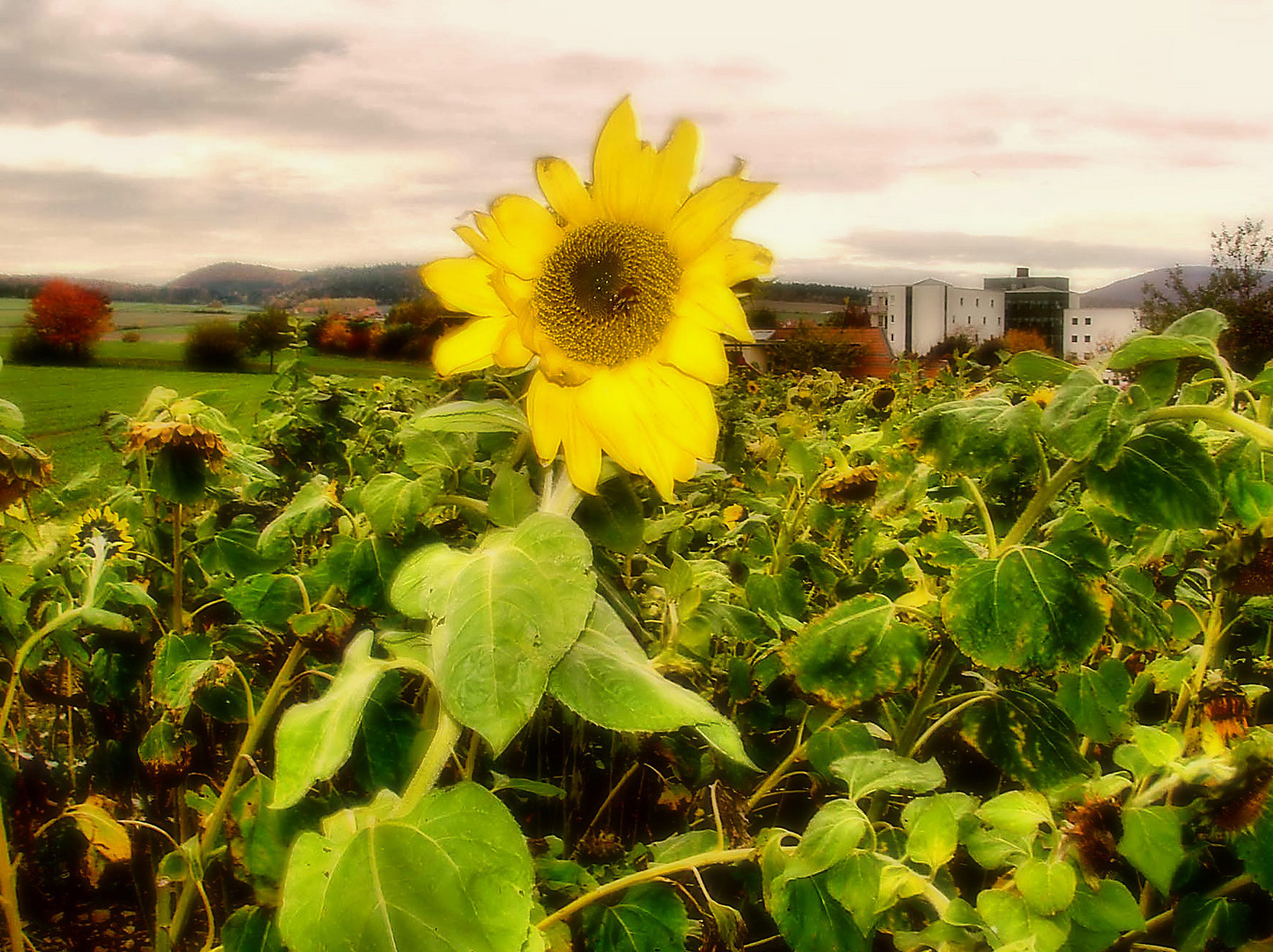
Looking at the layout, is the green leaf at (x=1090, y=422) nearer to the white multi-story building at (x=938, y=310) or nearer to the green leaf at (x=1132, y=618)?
the green leaf at (x=1132, y=618)

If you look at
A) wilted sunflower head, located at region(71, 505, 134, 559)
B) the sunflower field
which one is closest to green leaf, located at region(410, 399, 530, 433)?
the sunflower field

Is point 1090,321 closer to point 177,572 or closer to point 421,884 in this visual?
point 177,572

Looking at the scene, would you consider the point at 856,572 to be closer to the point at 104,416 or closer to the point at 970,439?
the point at 970,439

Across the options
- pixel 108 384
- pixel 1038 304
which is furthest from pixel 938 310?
pixel 108 384

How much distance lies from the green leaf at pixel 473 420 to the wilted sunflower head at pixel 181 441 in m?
0.57

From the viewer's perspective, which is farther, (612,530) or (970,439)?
(970,439)

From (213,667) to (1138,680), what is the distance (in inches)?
45.6

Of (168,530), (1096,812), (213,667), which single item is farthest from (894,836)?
(168,530)

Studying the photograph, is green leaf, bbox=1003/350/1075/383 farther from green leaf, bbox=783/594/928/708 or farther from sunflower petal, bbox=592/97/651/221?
sunflower petal, bbox=592/97/651/221

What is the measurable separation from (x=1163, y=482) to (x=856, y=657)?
31 centimetres

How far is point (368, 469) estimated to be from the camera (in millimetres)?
1564

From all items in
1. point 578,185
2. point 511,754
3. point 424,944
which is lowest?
point 511,754

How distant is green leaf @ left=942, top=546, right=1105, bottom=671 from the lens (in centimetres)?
80

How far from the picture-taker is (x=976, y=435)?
0.84 metres
